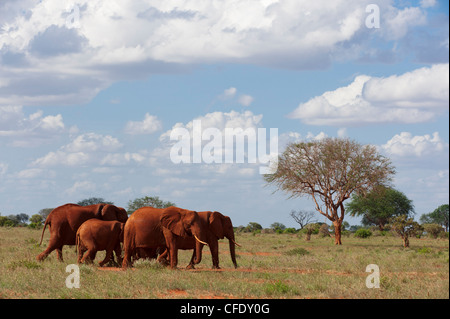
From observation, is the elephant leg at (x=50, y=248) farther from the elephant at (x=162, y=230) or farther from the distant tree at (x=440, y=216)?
the distant tree at (x=440, y=216)

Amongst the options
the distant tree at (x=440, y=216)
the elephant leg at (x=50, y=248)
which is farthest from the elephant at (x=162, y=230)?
the distant tree at (x=440, y=216)

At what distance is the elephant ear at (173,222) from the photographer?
62.3ft

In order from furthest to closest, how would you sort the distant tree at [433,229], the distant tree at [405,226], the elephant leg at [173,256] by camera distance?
the distant tree at [433,229], the distant tree at [405,226], the elephant leg at [173,256]

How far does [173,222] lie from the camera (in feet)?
62.5

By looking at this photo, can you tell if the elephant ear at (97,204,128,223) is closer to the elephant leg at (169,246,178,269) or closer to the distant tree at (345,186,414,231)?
the elephant leg at (169,246,178,269)

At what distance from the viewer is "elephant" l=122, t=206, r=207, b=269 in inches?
749

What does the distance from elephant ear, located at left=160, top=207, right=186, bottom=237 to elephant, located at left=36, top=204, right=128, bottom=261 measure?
12.2ft

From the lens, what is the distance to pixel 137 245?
19.2m

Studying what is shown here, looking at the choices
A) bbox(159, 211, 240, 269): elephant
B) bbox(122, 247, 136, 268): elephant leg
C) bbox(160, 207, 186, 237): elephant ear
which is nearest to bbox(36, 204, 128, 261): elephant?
bbox(122, 247, 136, 268): elephant leg

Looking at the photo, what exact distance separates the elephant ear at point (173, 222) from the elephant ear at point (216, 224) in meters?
1.25
